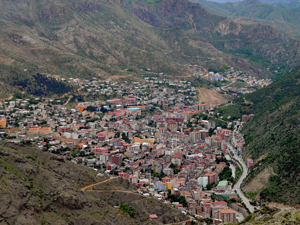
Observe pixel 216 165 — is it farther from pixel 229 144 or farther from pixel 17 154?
pixel 17 154

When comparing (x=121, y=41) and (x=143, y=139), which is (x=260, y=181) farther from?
(x=121, y=41)

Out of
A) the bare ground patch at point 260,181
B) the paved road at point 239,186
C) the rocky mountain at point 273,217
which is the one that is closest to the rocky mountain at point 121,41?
the paved road at point 239,186

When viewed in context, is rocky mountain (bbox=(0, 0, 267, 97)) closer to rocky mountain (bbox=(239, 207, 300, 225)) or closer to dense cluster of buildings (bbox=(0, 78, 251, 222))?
dense cluster of buildings (bbox=(0, 78, 251, 222))

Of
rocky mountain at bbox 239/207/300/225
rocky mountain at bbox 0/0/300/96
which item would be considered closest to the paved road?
rocky mountain at bbox 239/207/300/225

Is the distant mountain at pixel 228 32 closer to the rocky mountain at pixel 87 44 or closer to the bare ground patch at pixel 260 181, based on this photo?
the rocky mountain at pixel 87 44

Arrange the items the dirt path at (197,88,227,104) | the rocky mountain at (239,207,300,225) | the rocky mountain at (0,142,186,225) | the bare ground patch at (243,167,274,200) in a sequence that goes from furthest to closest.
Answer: the dirt path at (197,88,227,104)
the bare ground patch at (243,167,274,200)
the rocky mountain at (0,142,186,225)
the rocky mountain at (239,207,300,225)

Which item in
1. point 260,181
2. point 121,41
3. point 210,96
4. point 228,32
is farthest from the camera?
point 228,32

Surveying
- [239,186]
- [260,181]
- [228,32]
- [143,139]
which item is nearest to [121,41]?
[228,32]
